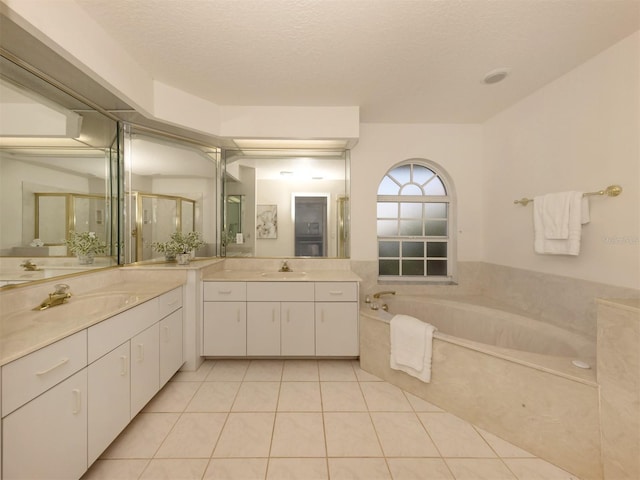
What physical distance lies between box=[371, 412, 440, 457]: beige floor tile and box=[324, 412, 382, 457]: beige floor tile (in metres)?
0.05

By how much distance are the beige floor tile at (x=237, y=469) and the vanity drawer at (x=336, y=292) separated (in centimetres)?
118

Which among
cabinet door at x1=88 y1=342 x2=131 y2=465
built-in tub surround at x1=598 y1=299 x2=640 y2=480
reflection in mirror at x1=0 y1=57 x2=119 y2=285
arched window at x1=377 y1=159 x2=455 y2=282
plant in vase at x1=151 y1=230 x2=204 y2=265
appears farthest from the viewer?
arched window at x1=377 y1=159 x2=455 y2=282

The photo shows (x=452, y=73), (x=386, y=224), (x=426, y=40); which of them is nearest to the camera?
(x=426, y=40)

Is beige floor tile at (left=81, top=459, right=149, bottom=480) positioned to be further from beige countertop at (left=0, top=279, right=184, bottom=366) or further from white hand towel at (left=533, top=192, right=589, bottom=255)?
white hand towel at (left=533, top=192, right=589, bottom=255)

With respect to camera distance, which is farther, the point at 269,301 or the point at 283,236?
the point at 283,236

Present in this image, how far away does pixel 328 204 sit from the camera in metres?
2.85

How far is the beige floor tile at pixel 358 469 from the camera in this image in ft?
4.16

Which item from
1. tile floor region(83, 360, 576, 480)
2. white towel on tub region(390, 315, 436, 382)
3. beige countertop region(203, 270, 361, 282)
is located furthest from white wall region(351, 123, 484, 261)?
tile floor region(83, 360, 576, 480)

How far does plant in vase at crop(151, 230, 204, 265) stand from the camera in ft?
7.94

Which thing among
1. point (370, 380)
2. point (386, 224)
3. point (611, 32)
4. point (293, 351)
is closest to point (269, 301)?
point (293, 351)

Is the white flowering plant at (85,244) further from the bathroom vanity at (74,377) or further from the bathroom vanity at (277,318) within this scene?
the bathroom vanity at (277,318)

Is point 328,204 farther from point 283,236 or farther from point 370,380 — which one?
point 370,380

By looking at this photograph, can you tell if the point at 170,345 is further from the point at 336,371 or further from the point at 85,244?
the point at 336,371

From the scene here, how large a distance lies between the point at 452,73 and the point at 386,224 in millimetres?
1560
